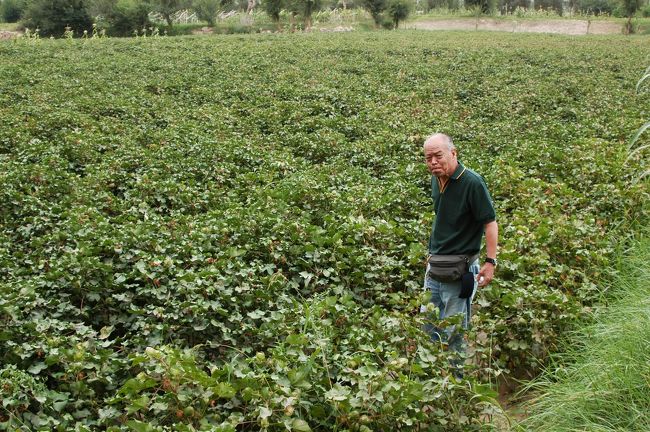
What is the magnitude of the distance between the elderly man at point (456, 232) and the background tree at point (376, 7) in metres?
44.3

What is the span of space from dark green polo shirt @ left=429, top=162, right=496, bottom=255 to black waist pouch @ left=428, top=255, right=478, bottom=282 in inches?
2.3

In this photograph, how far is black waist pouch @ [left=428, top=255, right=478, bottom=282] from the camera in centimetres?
431

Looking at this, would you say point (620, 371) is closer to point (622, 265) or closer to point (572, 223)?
point (622, 265)

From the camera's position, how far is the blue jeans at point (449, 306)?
13.9 feet

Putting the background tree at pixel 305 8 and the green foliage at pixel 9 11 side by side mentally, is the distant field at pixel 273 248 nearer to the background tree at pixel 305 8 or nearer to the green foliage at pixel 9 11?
the background tree at pixel 305 8

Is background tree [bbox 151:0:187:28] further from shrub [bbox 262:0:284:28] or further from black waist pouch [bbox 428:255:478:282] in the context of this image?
black waist pouch [bbox 428:255:478:282]

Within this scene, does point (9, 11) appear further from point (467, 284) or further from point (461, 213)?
point (467, 284)

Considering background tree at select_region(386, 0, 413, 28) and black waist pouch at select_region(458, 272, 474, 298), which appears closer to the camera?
black waist pouch at select_region(458, 272, 474, 298)

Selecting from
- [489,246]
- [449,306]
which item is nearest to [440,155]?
[489,246]

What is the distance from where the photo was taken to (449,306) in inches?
175

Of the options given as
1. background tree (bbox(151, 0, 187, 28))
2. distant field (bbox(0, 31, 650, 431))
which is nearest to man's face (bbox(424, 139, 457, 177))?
distant field (bbox(0, 31, 650, 431))

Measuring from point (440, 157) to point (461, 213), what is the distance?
418 millimetres

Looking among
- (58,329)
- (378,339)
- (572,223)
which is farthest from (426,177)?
(58,329)

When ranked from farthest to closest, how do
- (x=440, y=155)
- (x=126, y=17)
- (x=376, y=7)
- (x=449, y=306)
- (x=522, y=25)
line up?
(x=522, y=25) < (x=376, y=7) < (x=126, y=17) < (x=449, y=306) < (x=440, y=155)
